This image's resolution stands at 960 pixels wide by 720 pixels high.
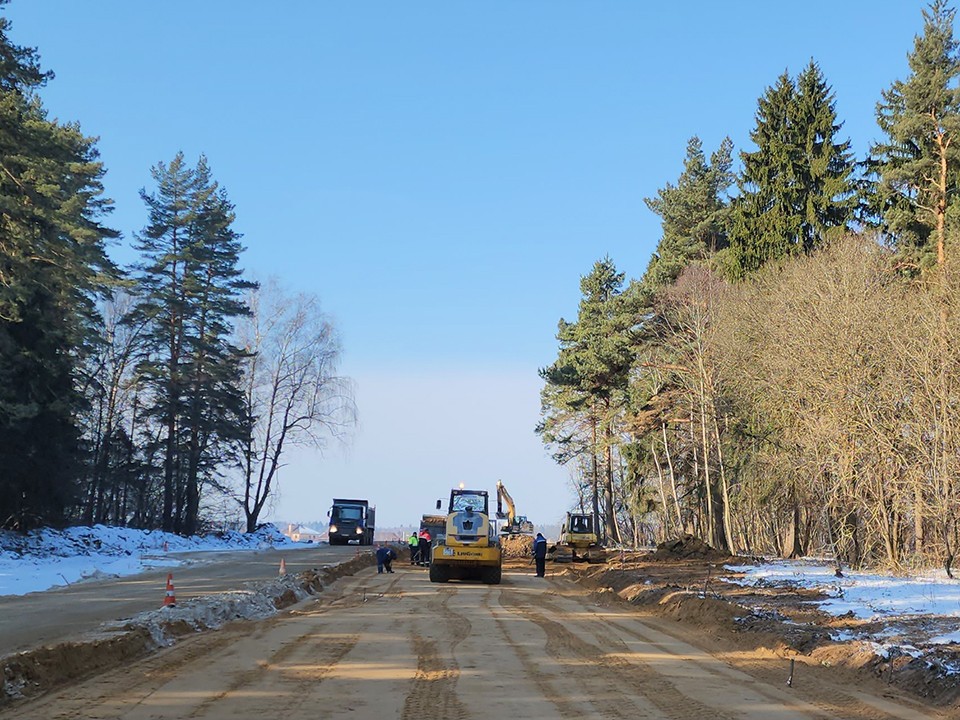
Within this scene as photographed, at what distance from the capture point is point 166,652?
12977 millimetres

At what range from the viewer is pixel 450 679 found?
10.9 m

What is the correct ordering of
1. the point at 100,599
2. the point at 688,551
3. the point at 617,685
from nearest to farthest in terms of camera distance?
the point at 617,685 → the point at 100,599 → the point at 688,551

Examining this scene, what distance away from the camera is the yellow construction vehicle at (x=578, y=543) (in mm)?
46312

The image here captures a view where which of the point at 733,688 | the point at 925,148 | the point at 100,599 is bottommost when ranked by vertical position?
the point at 733,688

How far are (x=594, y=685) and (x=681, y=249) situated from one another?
156 feet

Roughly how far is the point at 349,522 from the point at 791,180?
3324 centimetres

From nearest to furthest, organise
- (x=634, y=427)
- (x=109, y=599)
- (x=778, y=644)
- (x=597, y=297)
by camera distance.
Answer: (x=778, y=644) → (x=109, y=599) → (x=634, y=427) → (x=597, y=297)

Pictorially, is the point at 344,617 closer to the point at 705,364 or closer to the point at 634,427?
the point at 705,364

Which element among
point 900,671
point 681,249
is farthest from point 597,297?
point 900,671

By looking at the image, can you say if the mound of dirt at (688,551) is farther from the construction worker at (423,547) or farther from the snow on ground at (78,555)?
the snow on ground at (78,555)

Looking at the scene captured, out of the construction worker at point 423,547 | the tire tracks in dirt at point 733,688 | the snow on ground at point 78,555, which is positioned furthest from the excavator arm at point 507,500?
the tire tracks in dirt at point 733,688

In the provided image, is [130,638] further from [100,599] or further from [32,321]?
[32,321]

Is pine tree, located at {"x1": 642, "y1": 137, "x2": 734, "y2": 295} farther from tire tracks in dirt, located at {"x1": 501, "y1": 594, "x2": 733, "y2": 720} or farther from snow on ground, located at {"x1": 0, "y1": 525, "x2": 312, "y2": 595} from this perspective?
tire tracks in dirt, located at {"x1": 501, "y1": 594, "x2": 733, "y2": 720}

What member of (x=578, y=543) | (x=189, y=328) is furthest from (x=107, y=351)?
Answer: (x=578, y=543)
